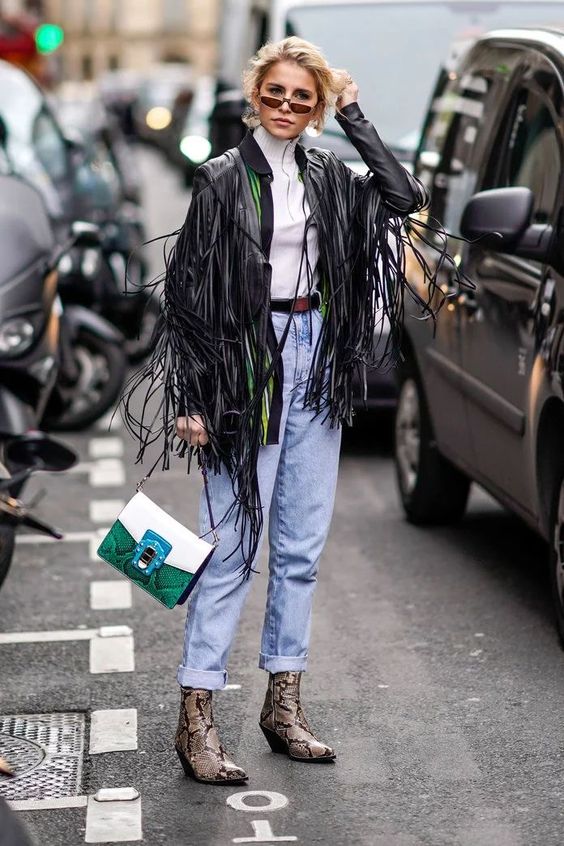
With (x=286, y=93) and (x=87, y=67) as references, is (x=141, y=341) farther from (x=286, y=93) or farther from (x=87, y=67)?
(x=87, y=67)

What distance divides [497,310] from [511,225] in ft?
2.26

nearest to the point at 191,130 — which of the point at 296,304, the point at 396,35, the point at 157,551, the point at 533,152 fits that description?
the point at 396,35

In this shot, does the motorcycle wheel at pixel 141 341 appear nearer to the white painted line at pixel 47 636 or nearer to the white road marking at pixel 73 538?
the white road marking at pixel 73 538

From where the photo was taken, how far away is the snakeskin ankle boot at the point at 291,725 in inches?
190

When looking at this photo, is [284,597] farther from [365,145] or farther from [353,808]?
[365,145]

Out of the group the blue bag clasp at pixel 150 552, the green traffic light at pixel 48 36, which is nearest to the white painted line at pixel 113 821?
the blue bag clasp at pixel 150 552

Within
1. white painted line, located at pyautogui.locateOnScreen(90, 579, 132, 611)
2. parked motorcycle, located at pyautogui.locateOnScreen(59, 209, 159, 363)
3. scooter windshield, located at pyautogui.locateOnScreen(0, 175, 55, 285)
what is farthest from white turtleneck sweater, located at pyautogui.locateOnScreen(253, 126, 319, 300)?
parked motorcycle, located at pyautogui.locateOnScreen(59, 209, 159, 363)

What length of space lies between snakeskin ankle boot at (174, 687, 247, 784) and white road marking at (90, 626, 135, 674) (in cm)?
108

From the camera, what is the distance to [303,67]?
4492 mm

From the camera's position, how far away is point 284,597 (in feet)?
15.8

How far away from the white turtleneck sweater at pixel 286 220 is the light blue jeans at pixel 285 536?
107mm

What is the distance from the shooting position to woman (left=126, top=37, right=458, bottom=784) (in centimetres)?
451

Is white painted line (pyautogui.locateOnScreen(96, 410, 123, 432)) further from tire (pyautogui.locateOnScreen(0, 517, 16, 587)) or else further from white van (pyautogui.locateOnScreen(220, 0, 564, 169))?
tire (pyautogui.locateOnScreen(0, 517, 16, 587))

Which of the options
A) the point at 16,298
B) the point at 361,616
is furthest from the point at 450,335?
the point at 16,298
